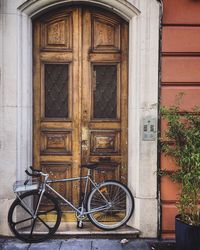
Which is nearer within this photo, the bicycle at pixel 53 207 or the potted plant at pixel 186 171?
the potted plant at pixel 186 171

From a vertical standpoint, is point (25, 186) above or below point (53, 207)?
above

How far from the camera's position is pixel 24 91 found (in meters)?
6.59

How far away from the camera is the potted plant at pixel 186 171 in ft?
18.6

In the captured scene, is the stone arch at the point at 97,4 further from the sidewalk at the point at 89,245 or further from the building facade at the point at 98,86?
the sidewalk at the point at 89,245

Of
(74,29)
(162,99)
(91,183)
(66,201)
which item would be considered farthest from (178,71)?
(66,201)

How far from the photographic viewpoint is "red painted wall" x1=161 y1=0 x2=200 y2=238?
21.2 ft

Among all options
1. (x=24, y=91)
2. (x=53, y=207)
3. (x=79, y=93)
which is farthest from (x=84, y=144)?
(x=24, y=91)

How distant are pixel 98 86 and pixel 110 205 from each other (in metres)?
2.07

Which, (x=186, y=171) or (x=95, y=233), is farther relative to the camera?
(x=95, y=233)

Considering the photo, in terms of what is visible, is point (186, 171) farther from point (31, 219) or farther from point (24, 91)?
Answer: point (24, 91)

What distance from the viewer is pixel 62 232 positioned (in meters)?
6.47

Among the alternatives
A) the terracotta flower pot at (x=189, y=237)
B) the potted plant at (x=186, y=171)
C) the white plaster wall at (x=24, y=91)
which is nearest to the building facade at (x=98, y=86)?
the white plaster wall at (x=24, y=91)

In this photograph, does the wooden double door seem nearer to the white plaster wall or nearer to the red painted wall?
the white plaster wall

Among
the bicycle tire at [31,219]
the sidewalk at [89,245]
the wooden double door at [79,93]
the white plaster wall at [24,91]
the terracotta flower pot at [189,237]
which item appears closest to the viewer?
the terracotta flower pot at [189,237]
